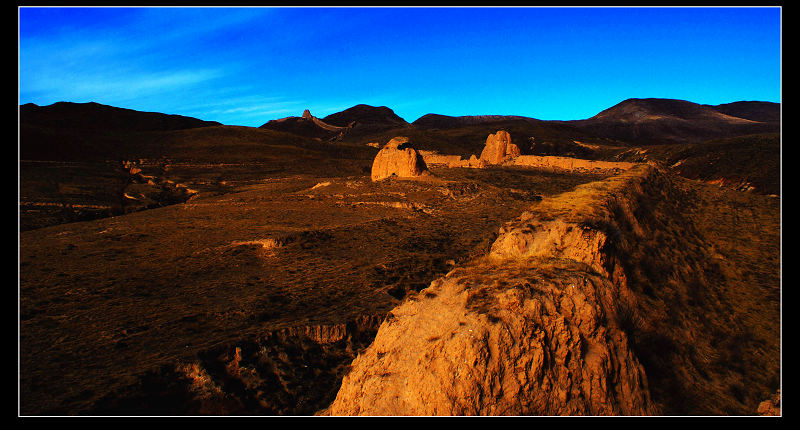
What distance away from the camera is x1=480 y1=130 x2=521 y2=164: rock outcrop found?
36.6 meters

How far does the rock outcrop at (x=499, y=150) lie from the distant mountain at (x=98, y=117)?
337ft

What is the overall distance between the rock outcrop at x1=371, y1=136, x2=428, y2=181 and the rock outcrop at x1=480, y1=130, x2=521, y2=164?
12.7 m

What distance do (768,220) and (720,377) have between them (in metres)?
11.6

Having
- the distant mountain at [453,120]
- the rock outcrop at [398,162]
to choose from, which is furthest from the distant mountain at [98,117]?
the rock outcrop at [398,162]

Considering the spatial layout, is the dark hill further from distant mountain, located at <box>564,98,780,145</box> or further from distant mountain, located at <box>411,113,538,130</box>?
distant mountain, located at <box>411,113,538,130</box>

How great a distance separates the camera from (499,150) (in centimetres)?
3669

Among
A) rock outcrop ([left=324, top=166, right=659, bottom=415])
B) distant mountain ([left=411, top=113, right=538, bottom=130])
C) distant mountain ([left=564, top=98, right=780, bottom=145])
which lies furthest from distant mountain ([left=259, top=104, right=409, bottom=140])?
rock outcrop ([left=324, top=166, right=659, bottom=415])

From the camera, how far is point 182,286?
11.2m

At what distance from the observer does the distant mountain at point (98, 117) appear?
328ft

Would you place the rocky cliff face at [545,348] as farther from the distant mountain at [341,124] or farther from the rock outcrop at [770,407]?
the distant mountain at [341,124]

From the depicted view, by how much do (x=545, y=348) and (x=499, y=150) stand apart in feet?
109

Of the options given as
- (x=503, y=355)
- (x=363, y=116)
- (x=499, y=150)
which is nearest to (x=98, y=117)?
(x=363, y=116)
